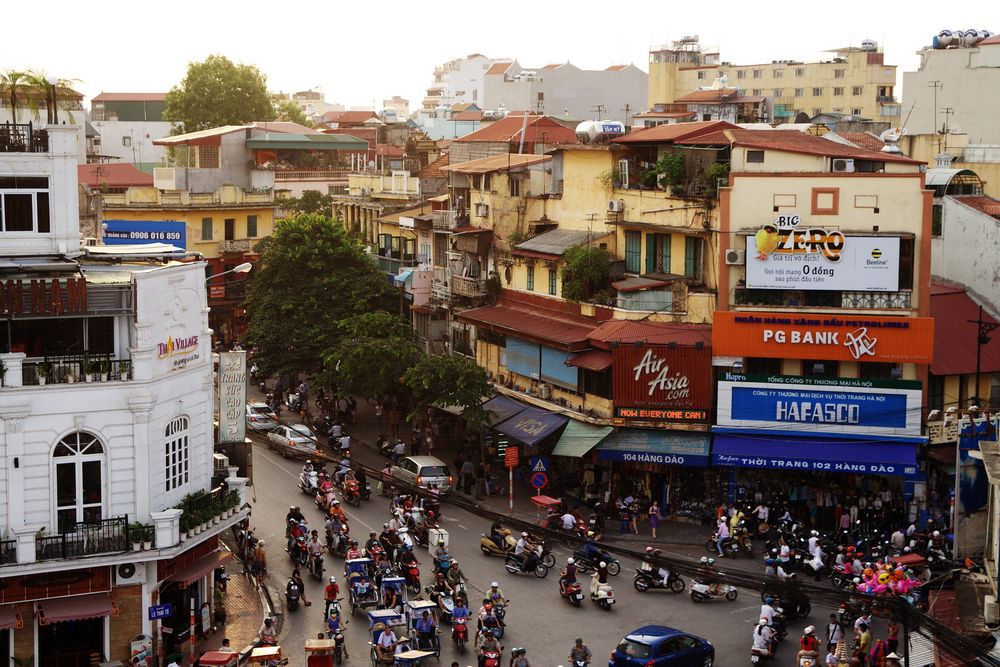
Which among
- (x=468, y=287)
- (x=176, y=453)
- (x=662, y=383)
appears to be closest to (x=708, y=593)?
(x=662, y=383)

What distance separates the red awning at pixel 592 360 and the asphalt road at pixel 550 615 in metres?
6.57

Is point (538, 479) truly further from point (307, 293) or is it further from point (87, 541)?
point (307, 293)

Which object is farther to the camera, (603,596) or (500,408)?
(500,408)

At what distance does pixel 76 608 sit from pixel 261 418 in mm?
22825

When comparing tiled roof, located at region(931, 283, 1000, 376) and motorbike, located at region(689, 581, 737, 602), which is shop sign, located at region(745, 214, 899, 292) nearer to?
tiled roof, located at region(931, 283, 1000, 376)

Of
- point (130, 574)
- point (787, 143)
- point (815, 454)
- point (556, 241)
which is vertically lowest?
point (130, 574)

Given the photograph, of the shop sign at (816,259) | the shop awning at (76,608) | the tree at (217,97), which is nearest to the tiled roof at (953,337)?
the shop sign at (816,259)

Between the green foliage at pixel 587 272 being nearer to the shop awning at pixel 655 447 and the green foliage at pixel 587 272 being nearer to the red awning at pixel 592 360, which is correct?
the red awning at pixel 592 360

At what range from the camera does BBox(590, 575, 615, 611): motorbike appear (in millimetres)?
35375

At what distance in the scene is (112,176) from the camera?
276 ft

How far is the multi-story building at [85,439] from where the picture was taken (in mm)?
29984

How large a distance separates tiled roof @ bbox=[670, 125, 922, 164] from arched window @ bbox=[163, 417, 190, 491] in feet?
70.9

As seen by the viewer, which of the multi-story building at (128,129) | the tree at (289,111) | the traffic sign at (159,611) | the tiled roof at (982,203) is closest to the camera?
the traffic sign at (159,611)

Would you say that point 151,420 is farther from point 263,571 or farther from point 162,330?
point 263,571
